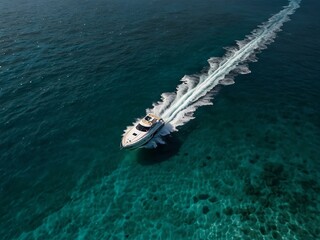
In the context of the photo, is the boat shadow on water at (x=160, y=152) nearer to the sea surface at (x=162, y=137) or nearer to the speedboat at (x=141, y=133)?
the sea surface at (x=162, y=137)

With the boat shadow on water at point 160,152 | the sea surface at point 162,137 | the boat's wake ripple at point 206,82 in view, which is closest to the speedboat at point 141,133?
the boat's wake ripple at point 206,82

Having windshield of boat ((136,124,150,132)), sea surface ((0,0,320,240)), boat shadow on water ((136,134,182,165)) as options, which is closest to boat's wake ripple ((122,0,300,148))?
sea surface ((0,0,320,240))

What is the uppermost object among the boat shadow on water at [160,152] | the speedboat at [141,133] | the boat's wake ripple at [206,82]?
the speedboat at [141,133]

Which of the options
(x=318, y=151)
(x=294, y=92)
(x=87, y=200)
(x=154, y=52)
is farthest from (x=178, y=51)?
(x=87, y=200)

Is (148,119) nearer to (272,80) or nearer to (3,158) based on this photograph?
(3,158)

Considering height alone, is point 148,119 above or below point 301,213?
above
